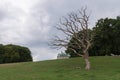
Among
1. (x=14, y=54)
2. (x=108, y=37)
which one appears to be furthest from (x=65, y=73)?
(x=14, y=54)

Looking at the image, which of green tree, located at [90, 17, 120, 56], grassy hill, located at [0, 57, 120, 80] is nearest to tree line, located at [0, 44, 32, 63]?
green tree, located at [90, 17, 120, 56]

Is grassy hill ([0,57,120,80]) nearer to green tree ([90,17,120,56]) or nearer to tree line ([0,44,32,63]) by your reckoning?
green tree ([90,17,120,56])

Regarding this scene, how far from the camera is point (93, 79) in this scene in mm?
30453

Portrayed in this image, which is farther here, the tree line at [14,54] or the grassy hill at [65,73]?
the tree line at [14,54]

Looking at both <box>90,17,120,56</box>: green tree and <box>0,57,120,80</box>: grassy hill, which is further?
<box>90,17,120,56</box>: green tree

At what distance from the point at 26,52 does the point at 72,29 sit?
4719 cm

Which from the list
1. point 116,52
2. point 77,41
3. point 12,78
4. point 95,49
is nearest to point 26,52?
point 95,49

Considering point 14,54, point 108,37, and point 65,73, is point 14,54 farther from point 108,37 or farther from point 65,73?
point 65,73

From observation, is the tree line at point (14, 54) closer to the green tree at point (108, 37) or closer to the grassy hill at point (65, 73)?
the green tree at point (108, 37)

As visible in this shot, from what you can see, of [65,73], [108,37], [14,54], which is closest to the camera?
[65,73]

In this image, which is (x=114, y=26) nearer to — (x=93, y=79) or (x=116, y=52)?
(x=116, y=52)

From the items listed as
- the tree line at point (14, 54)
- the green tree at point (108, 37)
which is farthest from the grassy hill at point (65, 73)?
the tree line at point (14, 54)

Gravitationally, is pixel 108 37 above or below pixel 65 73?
above

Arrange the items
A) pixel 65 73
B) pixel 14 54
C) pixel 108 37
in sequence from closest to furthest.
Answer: pixel 65 73
pixel 108 37
pixel 14 54
